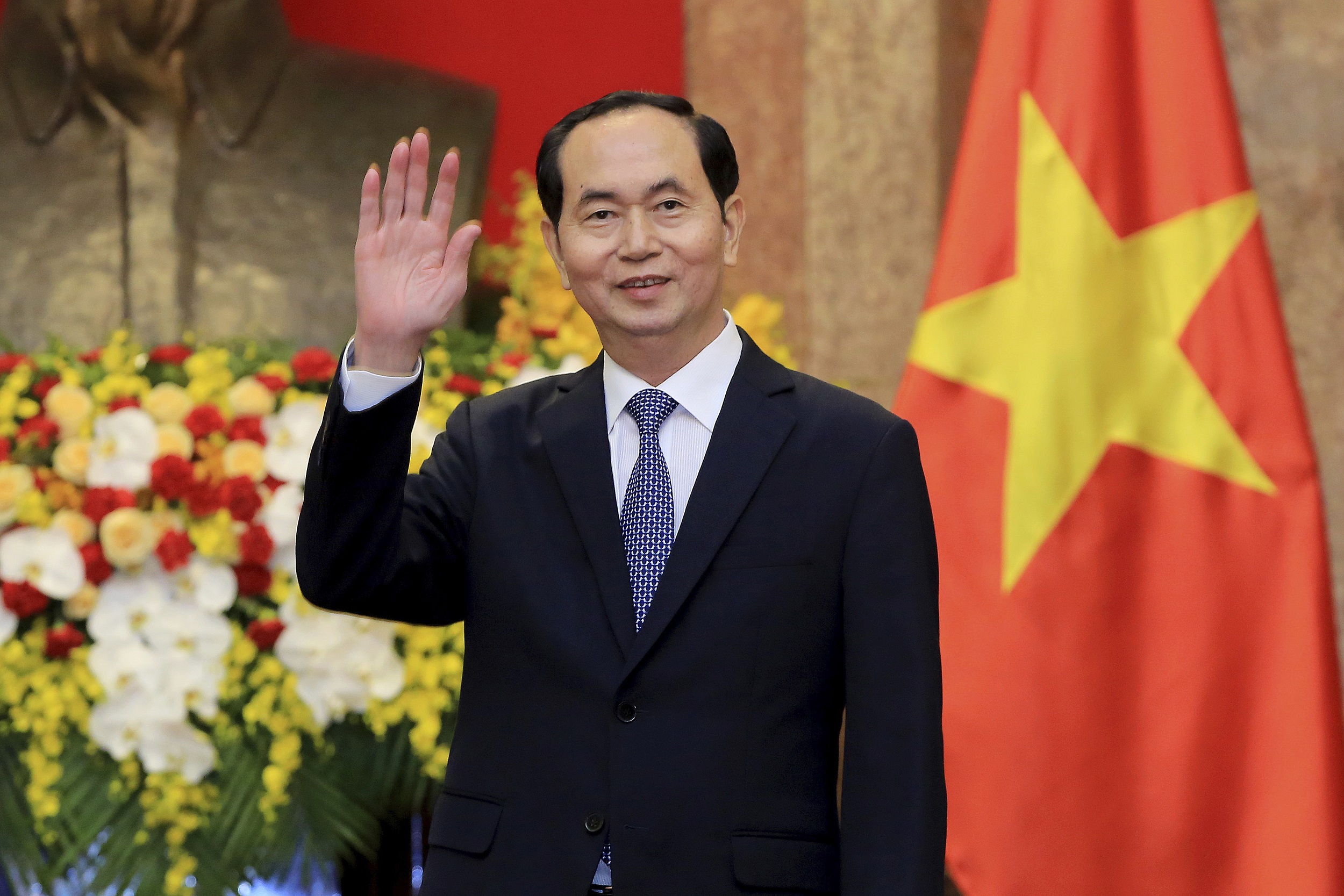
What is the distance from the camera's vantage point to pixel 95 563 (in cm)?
228

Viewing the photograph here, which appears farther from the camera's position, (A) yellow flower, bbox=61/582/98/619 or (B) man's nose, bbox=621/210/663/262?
(A) yellow flower, bbox=61/582/98/619

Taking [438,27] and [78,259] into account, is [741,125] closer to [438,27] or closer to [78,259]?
[438,27]

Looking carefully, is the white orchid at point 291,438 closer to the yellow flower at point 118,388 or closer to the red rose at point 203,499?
the red rose at point 203,499

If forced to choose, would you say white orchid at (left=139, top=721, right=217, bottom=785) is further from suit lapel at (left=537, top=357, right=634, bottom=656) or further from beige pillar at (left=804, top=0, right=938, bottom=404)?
beige pillar at (left=804, top=0, right=938, bottom=404)

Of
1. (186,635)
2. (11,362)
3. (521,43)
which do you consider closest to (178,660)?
(186,635)

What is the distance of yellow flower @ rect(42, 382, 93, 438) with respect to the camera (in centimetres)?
232

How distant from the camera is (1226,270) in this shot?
2.57m

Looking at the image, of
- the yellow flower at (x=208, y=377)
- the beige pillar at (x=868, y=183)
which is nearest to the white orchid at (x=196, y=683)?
the yellow flower at (x=208, y=377)

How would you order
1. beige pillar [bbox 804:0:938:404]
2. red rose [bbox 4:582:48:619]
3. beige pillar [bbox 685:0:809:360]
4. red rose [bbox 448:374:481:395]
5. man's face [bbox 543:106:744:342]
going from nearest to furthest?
man's face [bbox 543:106:744:342]
red rose [bbox 4:582:48:619]
red rose [bbox 448:374:481:395]
beige pillar [bbox 804:0:938:404]
beige pillar [bbox 685:0:809:360]

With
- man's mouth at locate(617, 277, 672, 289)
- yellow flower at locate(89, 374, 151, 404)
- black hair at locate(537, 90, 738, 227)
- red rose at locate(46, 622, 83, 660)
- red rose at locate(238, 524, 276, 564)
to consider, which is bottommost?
red rose at locate(46, 622, 83, 660)

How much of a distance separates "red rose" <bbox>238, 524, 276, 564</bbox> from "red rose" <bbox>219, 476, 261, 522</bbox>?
0.07 ft

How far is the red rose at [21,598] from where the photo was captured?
7.32ft

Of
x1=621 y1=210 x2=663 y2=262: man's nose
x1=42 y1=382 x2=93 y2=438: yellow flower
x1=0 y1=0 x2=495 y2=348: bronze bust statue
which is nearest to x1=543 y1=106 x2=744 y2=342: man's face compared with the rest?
x1=621 y1=210 x2=663 y2=262: man's nose

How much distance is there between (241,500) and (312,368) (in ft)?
1.00
